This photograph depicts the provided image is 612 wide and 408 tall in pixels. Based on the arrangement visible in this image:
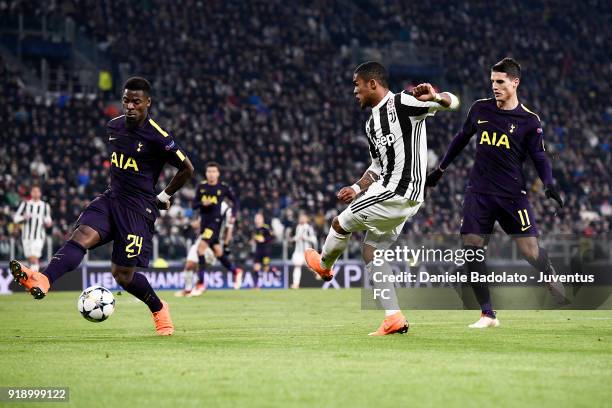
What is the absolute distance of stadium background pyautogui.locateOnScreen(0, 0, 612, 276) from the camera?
31.9m

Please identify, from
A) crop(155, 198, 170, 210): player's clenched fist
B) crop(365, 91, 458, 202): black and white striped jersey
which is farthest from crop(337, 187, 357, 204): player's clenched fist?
crop(155, 198, 170, 210): player's clenched fist

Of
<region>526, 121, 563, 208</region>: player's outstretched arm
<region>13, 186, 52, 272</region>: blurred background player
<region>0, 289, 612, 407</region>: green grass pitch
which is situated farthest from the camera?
<region>13, 186, 52, 272</region>: blurred background player

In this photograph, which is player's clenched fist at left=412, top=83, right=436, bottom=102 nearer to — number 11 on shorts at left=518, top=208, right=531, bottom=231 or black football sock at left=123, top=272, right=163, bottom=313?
number 11 on shorts at left=518, top=208, right=531, bottom=231

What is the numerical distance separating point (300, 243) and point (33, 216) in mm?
7771

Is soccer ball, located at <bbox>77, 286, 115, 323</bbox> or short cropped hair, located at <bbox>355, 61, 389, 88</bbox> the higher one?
short cropped hair, located at <bbox>355, 61, 389, 88</bbox>

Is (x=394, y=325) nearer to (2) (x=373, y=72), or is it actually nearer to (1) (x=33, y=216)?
(2) (x=373, y=72)

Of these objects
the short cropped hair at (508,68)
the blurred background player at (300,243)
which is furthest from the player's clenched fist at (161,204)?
the blurred background player at (300,243)

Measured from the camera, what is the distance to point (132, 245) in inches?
396

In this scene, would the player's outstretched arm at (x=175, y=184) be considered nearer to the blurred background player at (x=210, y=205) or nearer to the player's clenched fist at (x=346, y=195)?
the player's clenched fist at (x=346, y=195)

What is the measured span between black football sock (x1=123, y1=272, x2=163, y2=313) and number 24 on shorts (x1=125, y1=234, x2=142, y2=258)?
14.0 inches

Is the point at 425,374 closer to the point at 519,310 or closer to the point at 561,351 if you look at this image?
the point at 561,351

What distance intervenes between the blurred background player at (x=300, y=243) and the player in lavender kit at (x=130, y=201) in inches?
730

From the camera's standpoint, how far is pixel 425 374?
6.86 m

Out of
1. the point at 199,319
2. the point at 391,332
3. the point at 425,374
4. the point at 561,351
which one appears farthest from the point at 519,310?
the point at 425,374
